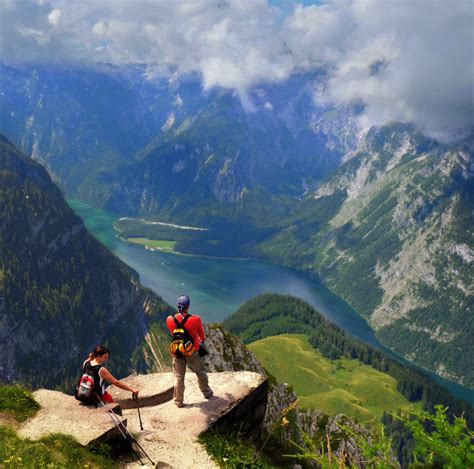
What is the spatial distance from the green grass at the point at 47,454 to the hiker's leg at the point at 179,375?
21.2 ft

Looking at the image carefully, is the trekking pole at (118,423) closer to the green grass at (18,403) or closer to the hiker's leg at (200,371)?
the green grass at (18,403)

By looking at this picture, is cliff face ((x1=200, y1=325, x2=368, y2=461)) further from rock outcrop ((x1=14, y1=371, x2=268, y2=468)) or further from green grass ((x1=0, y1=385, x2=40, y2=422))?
green grass ((x1=0, y1=385, x2=40, y2=422))

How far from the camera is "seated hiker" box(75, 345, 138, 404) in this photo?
86.1 ft

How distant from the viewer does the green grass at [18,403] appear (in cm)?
2573

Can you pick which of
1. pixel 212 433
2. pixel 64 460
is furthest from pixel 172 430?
pixel 64 460

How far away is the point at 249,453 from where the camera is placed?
25.0 meters

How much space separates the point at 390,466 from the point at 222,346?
50790 mm

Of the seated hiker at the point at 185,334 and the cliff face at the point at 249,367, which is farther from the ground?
the seated hiker at the point at 185,334

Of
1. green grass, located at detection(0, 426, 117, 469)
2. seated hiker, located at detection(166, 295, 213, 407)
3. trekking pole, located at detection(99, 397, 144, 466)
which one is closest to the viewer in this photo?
green grass, located at detection(0, 426, 117, 469)

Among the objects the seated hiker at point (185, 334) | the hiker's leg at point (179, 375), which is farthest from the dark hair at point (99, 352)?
the hiker's leg at point (179, 375)

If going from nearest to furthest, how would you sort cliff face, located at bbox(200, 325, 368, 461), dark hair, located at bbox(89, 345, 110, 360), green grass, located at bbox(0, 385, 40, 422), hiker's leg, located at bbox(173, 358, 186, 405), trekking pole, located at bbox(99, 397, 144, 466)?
trekking pole, located at bbox(99, 397, 144, 466)
green grass, located at bbox(0, 385, 40, 422)
dark hair, located at bbox(89, 345, 110, 360)
hiker's leg, located at bbox(173, 358, 186, 405)
cliff face, located at bbox(200, 325, 368, 461)

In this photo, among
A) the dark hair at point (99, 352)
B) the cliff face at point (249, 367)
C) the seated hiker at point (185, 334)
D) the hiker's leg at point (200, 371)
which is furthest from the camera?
the cliff face at point (249, 367)

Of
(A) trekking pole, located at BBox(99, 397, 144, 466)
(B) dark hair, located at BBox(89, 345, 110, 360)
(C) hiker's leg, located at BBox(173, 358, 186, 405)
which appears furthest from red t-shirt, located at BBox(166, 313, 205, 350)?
(A) trekking pole, located at BBox(99, 397, 144, 466)

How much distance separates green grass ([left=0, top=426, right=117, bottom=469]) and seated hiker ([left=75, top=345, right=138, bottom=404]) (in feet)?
11.8
